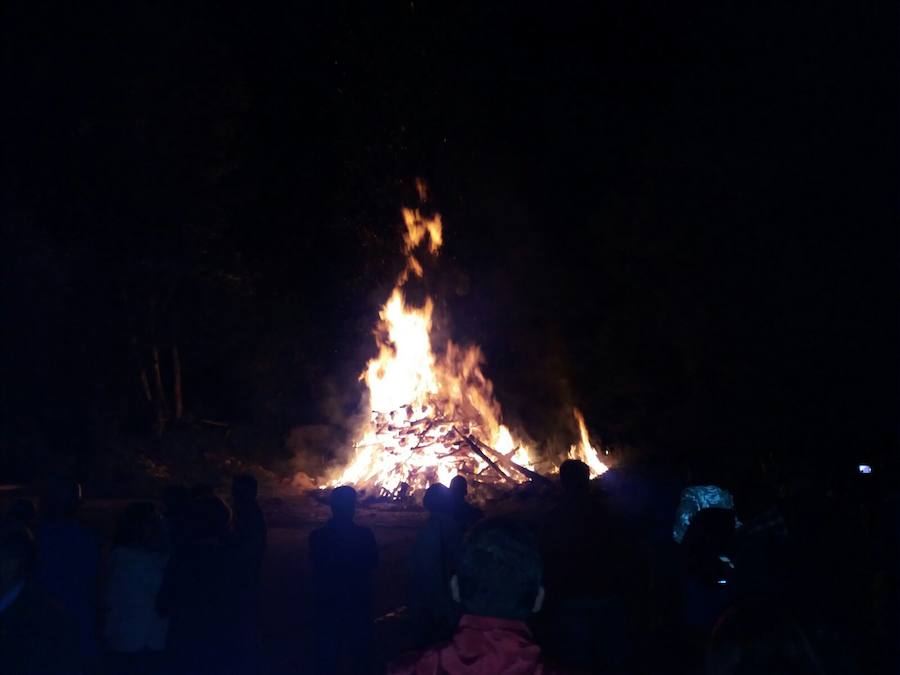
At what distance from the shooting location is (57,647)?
12.5 feet

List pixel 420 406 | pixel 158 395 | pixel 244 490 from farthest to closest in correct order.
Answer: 1. pixel 158 395
2. pixel 420 406
3. pixel 244 490

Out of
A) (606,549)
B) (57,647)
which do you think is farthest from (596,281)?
(57,647)

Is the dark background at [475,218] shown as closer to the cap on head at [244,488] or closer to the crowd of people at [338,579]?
the crowd of people at [338,579]

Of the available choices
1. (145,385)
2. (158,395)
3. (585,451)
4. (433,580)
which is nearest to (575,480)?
(433,580)

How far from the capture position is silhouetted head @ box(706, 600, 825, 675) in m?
2.59

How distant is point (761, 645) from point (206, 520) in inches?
127

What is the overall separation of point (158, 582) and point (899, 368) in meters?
11.1

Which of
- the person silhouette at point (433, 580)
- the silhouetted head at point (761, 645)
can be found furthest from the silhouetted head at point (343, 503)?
the silhouetted head at point (761, 645)

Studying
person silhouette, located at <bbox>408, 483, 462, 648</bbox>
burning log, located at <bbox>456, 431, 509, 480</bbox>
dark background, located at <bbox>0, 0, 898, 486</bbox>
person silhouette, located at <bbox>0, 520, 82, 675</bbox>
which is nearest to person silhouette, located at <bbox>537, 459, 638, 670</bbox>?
person silhouette, located at <bbox>408, 483, 462, 648</bbox>

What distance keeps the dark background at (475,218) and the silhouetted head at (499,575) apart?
31.5 ft

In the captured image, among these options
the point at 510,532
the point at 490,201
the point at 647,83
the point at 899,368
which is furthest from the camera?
the point at 490,201

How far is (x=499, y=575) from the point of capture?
271 cm

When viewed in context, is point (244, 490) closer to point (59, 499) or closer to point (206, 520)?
point (206, 520)

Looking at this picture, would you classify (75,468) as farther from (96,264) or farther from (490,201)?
(490,201)
